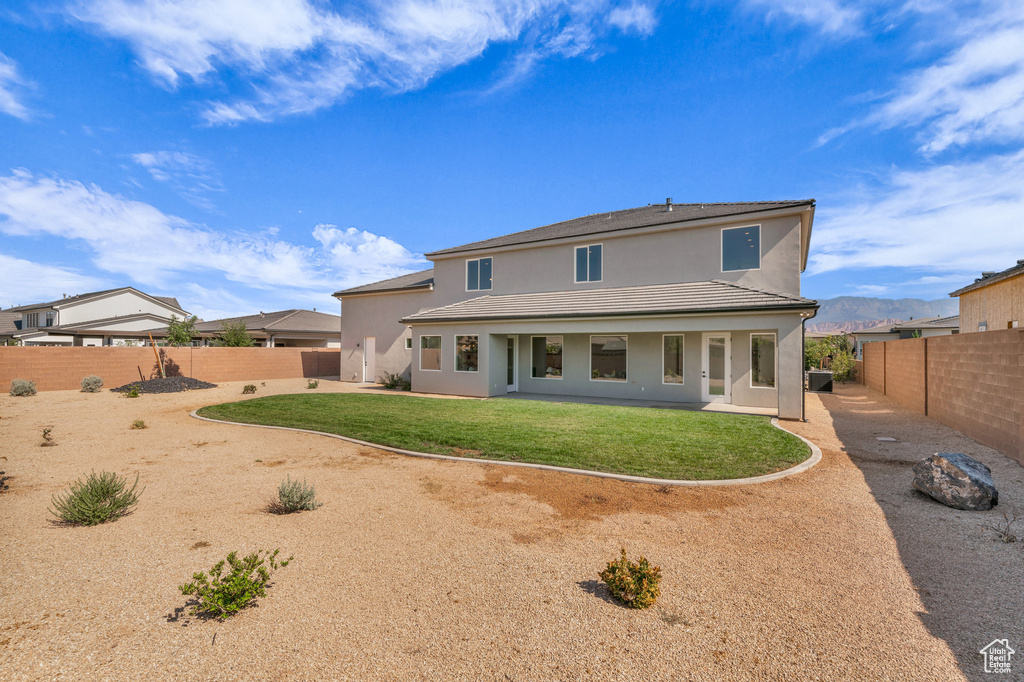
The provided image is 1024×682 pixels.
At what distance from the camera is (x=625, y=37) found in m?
11.8

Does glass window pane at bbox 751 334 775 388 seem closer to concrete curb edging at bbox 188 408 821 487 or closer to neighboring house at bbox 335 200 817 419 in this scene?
neighboring house at bbox 335 200 817 419

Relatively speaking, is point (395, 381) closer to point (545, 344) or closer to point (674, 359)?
point (545, 344)

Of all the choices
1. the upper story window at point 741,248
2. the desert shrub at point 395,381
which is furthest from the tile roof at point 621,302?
the desert shrub at point 395,381

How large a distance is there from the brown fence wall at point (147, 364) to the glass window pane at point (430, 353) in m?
11.6

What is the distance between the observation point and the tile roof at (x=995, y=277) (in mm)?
15433

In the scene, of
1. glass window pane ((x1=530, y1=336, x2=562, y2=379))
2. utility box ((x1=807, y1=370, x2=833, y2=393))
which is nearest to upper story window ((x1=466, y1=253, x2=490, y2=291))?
glass window pane ((x1=530, y1=336, x2=562, y2=379))

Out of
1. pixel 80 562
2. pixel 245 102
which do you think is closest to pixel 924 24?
pixel 80 562

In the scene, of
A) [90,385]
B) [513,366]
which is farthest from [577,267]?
[90,385]

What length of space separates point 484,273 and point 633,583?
16894mm

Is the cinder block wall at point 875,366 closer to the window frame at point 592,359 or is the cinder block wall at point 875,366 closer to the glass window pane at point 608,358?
the window frame at point 592,359

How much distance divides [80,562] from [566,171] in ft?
56.0

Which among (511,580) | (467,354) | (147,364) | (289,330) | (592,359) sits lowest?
(511,580)

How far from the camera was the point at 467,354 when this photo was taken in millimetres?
16953

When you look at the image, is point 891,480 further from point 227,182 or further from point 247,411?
point 227,182
